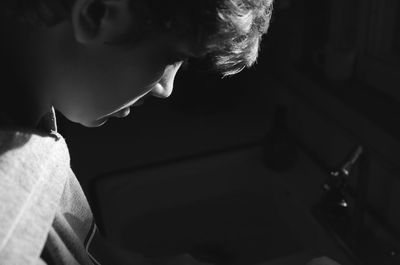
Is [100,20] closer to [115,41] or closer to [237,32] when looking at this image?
[115,41]

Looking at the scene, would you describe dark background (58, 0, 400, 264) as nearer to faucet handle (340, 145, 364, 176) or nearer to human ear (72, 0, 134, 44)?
faucet handle (340, 145, 364, 176)

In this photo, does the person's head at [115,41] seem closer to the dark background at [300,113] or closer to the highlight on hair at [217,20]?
the highlight on hair at [217,20]

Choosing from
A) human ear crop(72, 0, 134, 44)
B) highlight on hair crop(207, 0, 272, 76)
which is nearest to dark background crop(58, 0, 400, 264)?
highlight on hair crop(207, 0, 272, 76)

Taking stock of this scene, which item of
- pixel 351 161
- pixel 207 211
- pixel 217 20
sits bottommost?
pixel 207 211

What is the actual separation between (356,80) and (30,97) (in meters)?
0.90

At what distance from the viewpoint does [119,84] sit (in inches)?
20.1

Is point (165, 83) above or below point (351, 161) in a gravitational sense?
above

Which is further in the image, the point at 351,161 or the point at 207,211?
the point at 207,211

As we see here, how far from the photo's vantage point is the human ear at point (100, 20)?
0.42m

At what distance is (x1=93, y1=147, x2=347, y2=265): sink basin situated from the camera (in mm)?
1088

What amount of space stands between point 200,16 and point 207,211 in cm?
81

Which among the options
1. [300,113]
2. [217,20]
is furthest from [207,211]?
[217,20]

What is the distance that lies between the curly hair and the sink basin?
628 mm

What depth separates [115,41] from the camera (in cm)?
46
